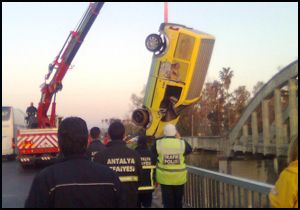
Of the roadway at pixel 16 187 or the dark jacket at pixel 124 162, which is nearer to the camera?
the dark jacket at pixel 124 162

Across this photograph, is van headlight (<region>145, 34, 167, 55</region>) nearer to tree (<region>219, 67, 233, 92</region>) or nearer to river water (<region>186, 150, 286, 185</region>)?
river water (<region>186, 150, 286, 185</region>)

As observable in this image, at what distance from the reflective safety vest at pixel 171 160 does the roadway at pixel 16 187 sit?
4456mm

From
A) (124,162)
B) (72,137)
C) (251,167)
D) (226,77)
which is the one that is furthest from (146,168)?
(226,77)

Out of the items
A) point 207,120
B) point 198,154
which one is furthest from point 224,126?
point 198,154

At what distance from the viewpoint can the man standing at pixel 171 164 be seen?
7.02 metres

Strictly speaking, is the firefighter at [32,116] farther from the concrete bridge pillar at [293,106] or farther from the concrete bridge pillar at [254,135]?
the concrete bridge pillar at [254,135]

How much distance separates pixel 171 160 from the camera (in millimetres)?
7023

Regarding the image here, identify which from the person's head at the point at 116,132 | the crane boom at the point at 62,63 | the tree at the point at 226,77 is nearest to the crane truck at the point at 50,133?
the crane boom at the point at 62,63

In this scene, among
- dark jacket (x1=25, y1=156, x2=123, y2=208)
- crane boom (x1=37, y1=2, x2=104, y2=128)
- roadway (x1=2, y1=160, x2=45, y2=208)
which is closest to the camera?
dark jacket (x1=25, y1=156, x2=123, y2=208)

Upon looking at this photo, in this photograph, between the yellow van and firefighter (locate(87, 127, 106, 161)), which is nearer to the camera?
firefighter (locate(87, 127, 106, 161))

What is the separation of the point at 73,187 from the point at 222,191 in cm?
403

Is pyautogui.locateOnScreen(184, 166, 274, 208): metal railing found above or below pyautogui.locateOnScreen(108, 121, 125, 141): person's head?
below

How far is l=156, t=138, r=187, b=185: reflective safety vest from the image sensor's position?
7.02m

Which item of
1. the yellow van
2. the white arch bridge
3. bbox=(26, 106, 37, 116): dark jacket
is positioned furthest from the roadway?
the white arch bridge
